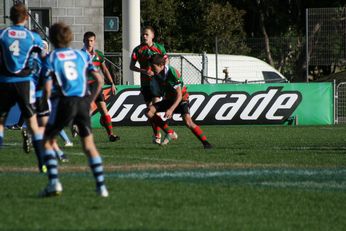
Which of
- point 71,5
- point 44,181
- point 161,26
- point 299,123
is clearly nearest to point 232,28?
point 161,26

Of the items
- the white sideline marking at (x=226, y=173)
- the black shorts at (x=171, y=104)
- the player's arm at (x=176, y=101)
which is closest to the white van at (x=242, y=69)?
the black shorts at (x=171, y=104)

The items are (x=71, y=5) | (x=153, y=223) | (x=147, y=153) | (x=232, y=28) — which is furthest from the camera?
(x=232, y=28)

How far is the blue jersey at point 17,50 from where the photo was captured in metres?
13.4

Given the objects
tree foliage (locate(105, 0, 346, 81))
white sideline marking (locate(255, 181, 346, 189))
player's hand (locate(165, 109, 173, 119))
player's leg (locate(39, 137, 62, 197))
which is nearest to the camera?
player's leg (locate(39, 137, 62, 197))

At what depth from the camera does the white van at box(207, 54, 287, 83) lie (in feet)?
117

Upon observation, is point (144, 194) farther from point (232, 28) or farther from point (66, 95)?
point (232, 28)

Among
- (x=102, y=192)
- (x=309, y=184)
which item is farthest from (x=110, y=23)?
(x=102, y=192)

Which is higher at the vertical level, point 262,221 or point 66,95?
point 66,95

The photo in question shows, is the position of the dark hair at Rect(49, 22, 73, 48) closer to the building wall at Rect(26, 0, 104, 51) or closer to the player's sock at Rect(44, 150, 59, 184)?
the player's sock at Rect(44, 150, 59, 184)

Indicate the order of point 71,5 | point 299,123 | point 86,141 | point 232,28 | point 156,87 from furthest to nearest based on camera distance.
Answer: point 232,28
point 71,5
point 299,123
point 156,87
point 86,141

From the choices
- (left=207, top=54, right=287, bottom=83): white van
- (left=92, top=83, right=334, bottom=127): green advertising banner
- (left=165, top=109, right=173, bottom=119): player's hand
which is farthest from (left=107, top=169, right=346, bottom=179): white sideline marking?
(left=207, top=54, right=287, bottom=83): white van

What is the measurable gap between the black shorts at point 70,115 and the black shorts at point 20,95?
2318 millimetres

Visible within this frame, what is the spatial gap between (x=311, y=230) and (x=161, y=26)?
4234 cm

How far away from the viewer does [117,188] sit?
11531mm
